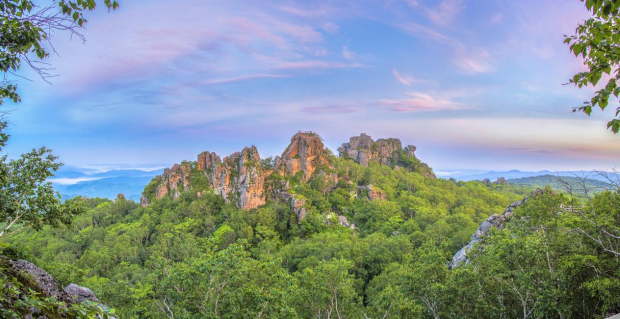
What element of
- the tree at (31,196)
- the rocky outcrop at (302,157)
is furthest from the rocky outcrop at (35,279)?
the rocky outcrop at (302,157)

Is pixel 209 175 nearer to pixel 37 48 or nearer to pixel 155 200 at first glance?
pixel 155 200

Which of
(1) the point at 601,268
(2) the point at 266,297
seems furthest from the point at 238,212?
(1) the point at 601,268

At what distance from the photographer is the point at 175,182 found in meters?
52.5

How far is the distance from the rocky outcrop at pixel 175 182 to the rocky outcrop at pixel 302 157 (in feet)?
56.8

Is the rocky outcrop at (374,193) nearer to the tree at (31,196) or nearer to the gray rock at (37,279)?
the tree at (31,196)

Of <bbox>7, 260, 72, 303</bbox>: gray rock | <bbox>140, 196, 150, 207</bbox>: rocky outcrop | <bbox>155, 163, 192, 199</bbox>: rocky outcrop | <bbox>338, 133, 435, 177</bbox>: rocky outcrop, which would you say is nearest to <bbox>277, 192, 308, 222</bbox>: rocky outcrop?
<bbox>155, 163, 192, 199</bbox>: rocky outcrop

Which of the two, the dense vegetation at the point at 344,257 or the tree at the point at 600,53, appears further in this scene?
the dense vegetation at the point at 344,257

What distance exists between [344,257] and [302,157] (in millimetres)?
28990

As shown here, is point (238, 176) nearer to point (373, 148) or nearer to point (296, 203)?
point (296, 203)

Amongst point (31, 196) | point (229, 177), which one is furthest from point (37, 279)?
point (229, 177)

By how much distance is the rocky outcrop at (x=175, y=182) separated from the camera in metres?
51.5

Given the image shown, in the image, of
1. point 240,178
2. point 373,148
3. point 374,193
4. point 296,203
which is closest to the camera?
point 296,203

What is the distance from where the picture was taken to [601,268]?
800cm

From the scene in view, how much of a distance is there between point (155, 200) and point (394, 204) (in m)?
45.0
